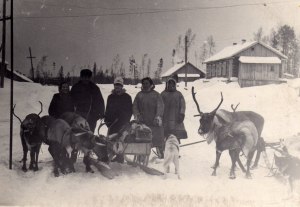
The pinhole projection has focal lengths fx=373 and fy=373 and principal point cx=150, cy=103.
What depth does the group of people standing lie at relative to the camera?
3486 mm

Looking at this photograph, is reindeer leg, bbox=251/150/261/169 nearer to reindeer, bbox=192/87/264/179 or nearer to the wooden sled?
reindeer, bbox=192/87/264/179

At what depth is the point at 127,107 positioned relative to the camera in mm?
3527

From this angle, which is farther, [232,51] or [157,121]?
[232,51]

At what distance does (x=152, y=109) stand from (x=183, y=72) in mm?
469

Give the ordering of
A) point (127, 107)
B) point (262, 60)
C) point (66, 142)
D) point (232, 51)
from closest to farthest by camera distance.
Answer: point (66, 142)
point (127, 107)
point (262, 60)
point (232, 51)

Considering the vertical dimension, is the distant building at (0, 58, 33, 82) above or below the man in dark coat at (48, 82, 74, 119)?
above

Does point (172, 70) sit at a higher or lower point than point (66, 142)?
higher

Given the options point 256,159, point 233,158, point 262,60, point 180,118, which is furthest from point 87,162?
point 262,60

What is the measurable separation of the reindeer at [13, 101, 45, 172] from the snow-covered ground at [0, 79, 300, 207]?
0.05 metres

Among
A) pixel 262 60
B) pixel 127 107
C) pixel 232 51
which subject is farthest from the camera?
pixel 232 51

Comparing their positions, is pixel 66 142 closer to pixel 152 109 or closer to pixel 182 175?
pixel 152 109

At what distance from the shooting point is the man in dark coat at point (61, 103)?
11.5ft

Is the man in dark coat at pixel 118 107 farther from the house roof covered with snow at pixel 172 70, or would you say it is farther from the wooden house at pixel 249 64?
the wooden house at pixel 249 64

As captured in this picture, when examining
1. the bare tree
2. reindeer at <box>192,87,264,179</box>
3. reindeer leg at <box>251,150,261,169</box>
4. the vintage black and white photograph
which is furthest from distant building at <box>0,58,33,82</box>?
reindeer leg at <box>251,150,261,169</box>
